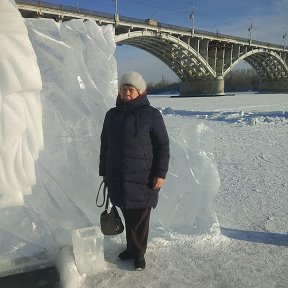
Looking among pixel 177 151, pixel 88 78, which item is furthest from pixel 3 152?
pixel 177 151

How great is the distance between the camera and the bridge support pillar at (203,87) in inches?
1622

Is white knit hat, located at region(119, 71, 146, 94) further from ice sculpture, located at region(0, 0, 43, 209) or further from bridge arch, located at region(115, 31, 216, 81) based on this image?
bridge arch, located at region(115, 31, 216, 81)

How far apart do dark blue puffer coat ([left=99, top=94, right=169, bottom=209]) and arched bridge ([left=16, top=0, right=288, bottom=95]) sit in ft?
76.6

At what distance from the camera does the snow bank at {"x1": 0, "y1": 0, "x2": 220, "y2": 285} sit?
271 centimetres

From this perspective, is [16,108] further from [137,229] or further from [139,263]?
[139,263]

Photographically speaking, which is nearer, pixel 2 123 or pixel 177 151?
pixel 2 123

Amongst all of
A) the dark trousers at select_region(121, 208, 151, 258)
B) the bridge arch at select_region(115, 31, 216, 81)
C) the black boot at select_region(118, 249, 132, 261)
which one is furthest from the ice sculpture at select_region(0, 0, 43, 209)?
the bridge arch at select_region(115, 31, 216, 81)

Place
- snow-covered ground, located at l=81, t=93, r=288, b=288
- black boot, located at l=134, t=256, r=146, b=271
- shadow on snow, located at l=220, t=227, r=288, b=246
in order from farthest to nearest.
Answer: shadow on snow, located at l=220, t=227, r=288, b=246 < black boot, located at l=134, t=256, r=146, b=271 < snow-covered ground, located at l=81, t=93, r=288, b=288

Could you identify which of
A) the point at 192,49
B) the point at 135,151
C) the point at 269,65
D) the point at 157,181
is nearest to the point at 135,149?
the point at 135,151

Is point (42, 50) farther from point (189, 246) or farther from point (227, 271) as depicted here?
point (227, 271)

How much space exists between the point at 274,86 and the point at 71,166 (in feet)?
184

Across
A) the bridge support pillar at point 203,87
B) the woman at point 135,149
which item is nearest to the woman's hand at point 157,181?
the woman at point 135,149

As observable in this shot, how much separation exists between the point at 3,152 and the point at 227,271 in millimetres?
1748

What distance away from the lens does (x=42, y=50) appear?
276 centimetres
